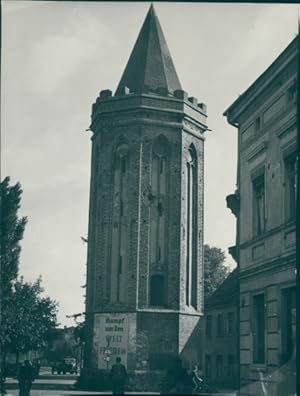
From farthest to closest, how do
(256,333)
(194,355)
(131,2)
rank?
(256,333) < (194,355) < (131,2)

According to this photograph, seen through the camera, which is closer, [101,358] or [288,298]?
[101,358]

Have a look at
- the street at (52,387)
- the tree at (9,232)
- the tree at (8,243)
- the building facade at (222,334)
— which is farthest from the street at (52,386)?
the building facade at (222,334)

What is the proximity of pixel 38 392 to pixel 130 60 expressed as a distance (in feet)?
14.5

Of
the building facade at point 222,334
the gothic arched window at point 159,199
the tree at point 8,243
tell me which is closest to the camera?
the tree at point 8,243

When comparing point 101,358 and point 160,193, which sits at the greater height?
point 160,193

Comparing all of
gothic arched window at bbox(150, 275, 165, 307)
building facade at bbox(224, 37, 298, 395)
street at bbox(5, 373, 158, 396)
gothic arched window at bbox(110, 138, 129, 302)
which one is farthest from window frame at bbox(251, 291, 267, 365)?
street at bbox(5, 373, 158, 396)

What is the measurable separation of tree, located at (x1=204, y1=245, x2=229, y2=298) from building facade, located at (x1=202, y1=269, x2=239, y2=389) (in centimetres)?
8

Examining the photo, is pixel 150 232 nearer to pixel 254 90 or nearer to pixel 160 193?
pixel 160 193

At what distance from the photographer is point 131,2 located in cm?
860

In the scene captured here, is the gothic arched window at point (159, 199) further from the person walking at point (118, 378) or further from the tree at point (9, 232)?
the person walking at point (118, 378)

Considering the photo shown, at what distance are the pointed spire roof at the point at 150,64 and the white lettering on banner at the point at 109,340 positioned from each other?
2.97 metres

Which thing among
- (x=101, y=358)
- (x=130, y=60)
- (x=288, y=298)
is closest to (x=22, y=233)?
(x=101, y=358)

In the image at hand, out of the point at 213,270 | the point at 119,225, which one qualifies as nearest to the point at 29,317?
the point at 119,225

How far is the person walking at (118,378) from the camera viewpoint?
8414mm
